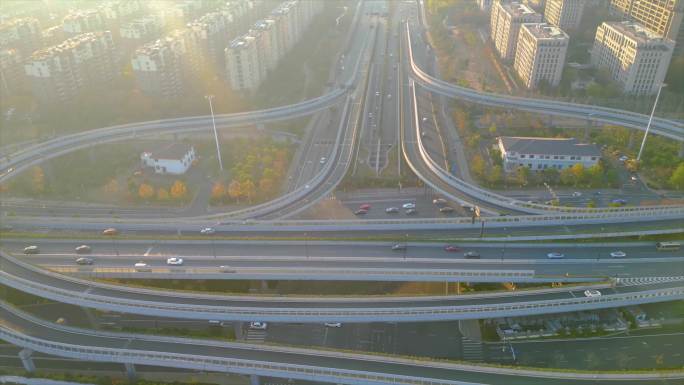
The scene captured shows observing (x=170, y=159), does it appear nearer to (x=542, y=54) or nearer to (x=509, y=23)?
(x=542, y=54)

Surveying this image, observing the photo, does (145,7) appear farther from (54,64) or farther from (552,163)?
(552,163)

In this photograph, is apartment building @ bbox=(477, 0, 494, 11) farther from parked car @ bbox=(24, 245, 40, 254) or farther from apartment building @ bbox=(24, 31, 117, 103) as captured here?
parked car @ bbox=(24, 245, 40, 254)

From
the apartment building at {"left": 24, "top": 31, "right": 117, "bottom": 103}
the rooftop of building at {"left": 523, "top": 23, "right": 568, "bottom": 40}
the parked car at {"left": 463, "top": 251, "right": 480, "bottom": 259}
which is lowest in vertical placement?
the parked car at {"left": 463, "top": 251, "right": 480, "bottom": 259}

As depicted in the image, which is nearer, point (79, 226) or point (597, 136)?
point (79, 226)

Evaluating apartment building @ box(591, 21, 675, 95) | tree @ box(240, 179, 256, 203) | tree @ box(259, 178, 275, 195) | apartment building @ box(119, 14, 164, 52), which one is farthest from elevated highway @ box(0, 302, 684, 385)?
apartment building @ box(119, 14, 164, 52)

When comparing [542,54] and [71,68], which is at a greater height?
[542,54]

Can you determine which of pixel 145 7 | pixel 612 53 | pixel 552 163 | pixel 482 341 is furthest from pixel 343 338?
pixel 145 7

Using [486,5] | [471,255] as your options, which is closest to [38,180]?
[471,255]
